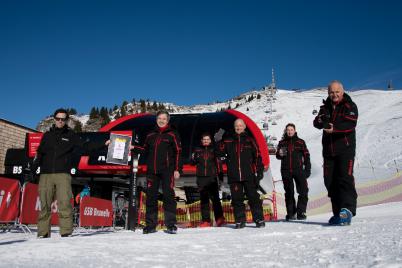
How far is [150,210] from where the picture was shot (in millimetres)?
5348

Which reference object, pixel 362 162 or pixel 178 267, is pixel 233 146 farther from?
pixel 362 162

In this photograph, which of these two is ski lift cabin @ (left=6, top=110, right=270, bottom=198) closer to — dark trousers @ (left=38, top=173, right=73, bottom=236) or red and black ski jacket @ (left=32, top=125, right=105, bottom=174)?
red and black ski jacket @ (left=32, top=125, right=105, bottom=174)

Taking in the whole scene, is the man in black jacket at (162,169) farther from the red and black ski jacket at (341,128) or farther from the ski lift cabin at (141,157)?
the ski lift cabin at (141,157)

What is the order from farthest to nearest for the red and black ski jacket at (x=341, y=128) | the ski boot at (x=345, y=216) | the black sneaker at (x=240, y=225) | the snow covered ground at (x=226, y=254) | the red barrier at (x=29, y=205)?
the red barrier at (x=29, y=205) < the black sneaker at (x=240, y=225) < the red and black ski jacket at (x=341, y=128) < the ski boot at (x=345, y=216) < the snow covered ground at (x=226, y=254)

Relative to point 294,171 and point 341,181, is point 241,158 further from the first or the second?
point 294,171

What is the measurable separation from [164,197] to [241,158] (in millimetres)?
1318

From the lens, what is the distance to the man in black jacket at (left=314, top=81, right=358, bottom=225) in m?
4.65

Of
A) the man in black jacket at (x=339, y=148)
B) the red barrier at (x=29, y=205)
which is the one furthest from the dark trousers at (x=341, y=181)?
the red barrier at (x=29, y=205)

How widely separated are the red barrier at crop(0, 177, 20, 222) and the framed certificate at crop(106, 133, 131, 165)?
1.86 meters

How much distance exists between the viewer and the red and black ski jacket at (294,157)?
746 centimetres

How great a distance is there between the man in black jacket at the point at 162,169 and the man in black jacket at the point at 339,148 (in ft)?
6.64

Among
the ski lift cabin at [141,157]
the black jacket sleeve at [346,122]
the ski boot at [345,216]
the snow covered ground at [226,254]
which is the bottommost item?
the snow covered ground at [226,254]

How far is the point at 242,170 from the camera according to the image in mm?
5730

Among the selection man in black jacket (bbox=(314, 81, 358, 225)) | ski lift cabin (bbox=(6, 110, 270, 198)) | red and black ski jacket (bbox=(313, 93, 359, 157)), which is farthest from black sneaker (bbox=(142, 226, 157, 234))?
ski lift cabin (bbox=(6, 110, 270, 198))
